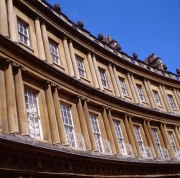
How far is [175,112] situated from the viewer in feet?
78.7

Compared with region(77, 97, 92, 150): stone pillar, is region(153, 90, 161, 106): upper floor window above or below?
above

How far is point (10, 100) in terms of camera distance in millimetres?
9430

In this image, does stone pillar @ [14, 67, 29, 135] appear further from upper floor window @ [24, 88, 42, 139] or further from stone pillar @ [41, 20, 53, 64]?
stone pillar @ [41, 20, 53, 64]

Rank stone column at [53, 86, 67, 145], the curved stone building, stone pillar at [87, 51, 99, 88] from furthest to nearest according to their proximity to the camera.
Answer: stone pillar at [87, 51, 99, 88]
stone column at [53, 86, 67, 145]
the curved stone building

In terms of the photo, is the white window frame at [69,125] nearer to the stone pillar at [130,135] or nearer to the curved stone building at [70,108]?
the curved stone building at [70,108]

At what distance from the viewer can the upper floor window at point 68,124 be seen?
12.4m

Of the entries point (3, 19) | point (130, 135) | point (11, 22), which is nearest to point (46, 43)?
point (11, 22)

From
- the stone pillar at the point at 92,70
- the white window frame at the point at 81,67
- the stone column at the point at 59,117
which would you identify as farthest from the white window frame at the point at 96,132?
the stone column at the point at 59,117

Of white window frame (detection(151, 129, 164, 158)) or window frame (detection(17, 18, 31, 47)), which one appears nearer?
window frame (detection(17, 18, 31, 47))

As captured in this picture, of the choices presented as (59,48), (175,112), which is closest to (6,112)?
(59,48)

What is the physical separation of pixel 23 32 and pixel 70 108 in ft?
15.1

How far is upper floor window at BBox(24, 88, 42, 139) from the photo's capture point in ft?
34.4

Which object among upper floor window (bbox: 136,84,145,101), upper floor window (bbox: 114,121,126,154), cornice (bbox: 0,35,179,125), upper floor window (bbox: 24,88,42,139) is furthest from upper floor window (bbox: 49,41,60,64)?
upper floor window (bbox: 136,84,145,101)

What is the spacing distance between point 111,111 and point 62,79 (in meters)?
4.82
